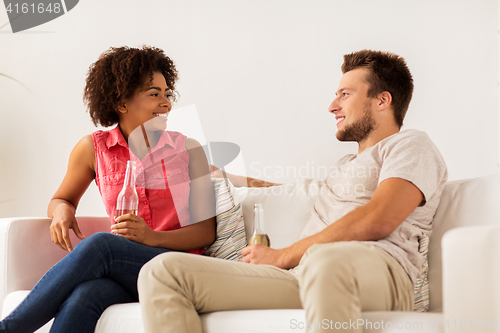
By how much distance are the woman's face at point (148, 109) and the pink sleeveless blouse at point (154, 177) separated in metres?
0.06

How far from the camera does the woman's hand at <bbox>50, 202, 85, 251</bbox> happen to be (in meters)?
1.37

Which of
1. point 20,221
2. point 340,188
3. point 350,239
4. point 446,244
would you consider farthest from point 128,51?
point 446,244

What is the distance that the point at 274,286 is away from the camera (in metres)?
1.01

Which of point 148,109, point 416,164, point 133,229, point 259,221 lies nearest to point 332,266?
point 416,164

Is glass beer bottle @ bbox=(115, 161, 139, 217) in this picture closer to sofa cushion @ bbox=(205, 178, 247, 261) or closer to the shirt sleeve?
sofa cushion @ bbox=(205, 178, 247, 261)

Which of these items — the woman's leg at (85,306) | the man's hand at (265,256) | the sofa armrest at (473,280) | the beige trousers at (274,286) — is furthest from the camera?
the man's hand at (265,256)

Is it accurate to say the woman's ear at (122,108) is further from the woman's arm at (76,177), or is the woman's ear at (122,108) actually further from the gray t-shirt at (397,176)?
the gray t-shirt at (397,176)

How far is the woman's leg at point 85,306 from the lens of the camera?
107cm

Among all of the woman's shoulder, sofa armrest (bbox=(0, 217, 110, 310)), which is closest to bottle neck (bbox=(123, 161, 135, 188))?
the woman's shoulder

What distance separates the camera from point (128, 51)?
1650 mm

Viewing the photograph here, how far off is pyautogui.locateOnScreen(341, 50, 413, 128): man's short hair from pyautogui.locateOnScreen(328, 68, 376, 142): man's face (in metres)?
0.02

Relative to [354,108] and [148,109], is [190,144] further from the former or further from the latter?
[354,108]

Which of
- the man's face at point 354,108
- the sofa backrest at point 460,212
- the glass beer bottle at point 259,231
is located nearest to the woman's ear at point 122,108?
the glass beer bottle at point 259,231

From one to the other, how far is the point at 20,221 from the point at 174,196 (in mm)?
510
